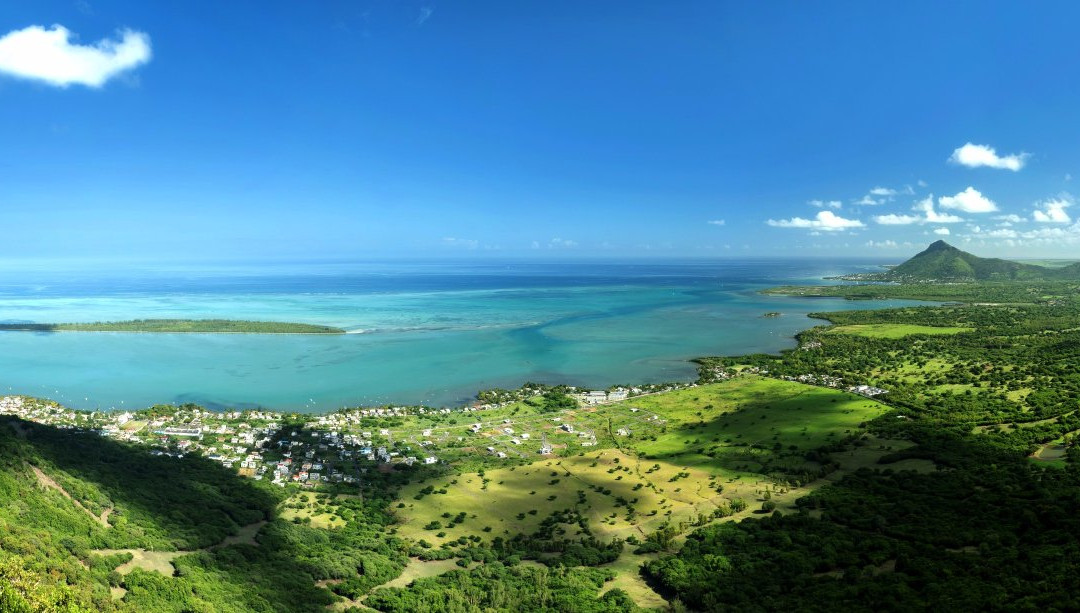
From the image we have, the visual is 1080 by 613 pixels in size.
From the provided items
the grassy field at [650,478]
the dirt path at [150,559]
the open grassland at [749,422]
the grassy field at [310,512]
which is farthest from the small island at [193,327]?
the dirt path at [150,559]

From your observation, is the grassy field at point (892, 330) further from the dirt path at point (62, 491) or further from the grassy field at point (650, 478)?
the dirt path at point (62, 491)

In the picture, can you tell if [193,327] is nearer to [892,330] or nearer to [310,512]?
[310,512]

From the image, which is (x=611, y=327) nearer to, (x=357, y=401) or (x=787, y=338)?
(x=787, y=338)

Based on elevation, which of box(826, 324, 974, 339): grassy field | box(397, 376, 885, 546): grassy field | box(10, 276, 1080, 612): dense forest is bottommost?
box(397, 376, 885, 546): grassy field

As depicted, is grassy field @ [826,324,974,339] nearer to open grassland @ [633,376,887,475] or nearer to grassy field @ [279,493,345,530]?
open grassland @ [633,376,887,475]

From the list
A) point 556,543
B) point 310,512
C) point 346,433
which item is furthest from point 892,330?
point 310,512

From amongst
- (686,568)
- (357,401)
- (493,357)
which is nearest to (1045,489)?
(686,568)

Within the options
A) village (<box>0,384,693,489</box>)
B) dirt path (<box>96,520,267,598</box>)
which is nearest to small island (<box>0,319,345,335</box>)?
village (<box>0,384,693,489</box>)
